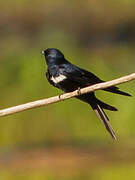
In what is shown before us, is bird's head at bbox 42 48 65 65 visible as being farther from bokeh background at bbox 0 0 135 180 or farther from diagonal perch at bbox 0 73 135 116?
bokeh background at bbox 0 0 135 180

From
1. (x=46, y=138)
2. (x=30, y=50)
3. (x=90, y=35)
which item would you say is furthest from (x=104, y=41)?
(x=46, y=138)

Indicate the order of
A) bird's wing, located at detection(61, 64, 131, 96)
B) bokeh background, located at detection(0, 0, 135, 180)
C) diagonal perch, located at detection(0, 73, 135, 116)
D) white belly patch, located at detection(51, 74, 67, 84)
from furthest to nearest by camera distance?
bokeh background, located at detection(0, 0, 135, 180) < white belly patch, located at detection(51, 74, 67, 84) < bird's wing, located at detection(61, 64, 131, 96) < diagonal perch, located at detection(0, 73, 135, 116)

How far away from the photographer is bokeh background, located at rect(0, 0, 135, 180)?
473 cm

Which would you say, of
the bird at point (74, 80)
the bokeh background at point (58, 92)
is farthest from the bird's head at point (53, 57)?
the bokeh background at point (58, 92)

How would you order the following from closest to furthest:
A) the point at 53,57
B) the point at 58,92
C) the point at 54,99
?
the point at 54,99 < the point at 53,57 < the point at 58,92

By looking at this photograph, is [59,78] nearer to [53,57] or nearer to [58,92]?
[53,57]

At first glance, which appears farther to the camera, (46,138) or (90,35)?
(90,35)

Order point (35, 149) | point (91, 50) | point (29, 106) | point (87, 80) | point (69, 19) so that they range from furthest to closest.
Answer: point (69, 19), point (91, 50), point (35, 149), point (87, 80), point (29, 106)

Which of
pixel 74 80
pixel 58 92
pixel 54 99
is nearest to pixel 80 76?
pixel 74 80

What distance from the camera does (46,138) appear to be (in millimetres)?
5191

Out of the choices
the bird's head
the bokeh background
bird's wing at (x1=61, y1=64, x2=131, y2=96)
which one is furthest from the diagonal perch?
the bokeh background

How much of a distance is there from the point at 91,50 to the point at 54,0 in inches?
68.9

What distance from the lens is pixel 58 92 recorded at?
5742 millimetres

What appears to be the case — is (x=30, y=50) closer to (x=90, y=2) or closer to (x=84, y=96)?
(x=90, y=2)
